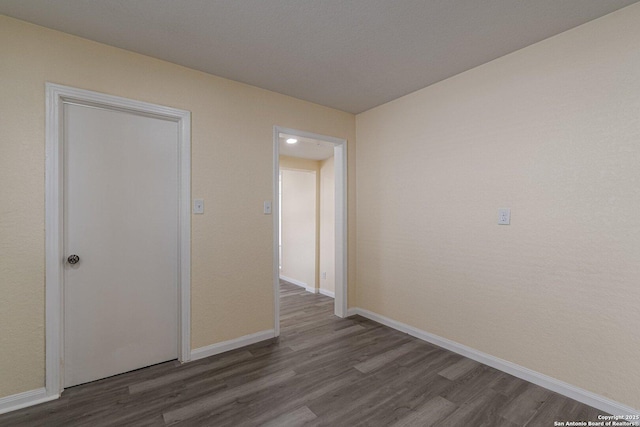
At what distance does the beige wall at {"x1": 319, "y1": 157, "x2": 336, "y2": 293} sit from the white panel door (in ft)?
8.79

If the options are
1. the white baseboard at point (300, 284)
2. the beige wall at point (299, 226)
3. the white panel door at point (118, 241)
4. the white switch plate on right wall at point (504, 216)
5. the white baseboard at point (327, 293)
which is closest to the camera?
the white panel door at point (118, 241)

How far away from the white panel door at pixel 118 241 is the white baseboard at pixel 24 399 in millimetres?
165

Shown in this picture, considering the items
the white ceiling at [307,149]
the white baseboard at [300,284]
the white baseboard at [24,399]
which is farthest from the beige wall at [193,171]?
the white baseboard at [300,284]

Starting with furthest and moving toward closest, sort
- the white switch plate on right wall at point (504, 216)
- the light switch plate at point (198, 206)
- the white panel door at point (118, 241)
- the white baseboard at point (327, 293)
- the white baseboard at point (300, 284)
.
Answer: the white baseboard at point (300, 284) → the white baseboard at point (327, 293) → the light switch plate at point (198, 206) → the white switch plate on right wall at point (504, 216) → the white panel door at point (118, 241)

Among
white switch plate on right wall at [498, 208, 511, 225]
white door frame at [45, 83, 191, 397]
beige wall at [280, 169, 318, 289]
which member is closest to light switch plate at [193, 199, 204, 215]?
white door frame at [45, 83, 191, 397]

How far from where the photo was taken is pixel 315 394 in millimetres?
2053

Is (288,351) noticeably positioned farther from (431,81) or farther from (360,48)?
(431,81)

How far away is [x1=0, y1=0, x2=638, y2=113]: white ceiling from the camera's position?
1.77m

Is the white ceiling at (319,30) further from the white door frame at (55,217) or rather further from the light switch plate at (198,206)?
the light switch plate at (198,206)

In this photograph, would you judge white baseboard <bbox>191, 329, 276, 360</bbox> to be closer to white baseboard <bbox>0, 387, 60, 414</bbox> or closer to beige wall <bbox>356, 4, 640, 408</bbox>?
white baseboard <bbox>0, 387, 60, 414</bbox>

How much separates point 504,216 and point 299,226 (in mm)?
3730

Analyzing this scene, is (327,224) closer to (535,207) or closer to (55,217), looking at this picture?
(535,207)

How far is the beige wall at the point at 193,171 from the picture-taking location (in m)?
1.87

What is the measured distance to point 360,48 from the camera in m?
2.21
